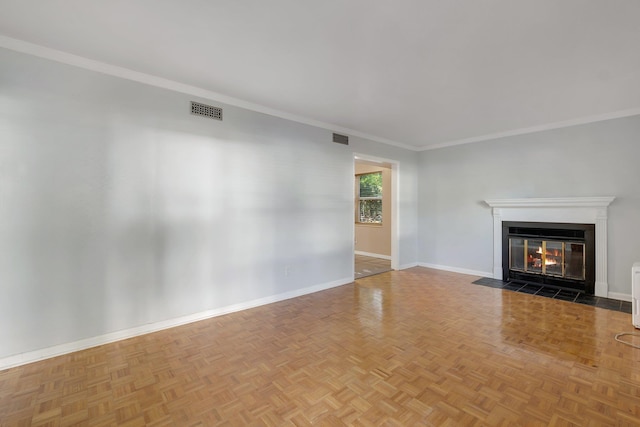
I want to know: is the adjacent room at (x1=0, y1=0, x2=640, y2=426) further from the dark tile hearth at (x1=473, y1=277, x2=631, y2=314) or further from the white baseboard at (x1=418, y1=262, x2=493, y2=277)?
the white baseboard at (x1=418, y1=262, x2=493, y2=277)

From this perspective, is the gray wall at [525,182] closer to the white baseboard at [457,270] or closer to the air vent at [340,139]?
the white baseboard at [457,270]

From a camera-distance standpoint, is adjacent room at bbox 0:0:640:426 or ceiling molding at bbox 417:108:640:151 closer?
adjacent room at bbox 0:0:640:426

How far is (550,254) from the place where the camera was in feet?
15.1

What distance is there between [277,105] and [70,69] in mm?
2079

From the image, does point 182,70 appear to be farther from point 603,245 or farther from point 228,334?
point 603,245

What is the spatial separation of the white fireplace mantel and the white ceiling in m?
1.37

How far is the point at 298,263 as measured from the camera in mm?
4238

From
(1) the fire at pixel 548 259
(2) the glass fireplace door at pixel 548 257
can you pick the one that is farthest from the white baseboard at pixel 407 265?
(1) the fire at pixel 548 259

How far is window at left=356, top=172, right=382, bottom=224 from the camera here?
7586 millimetres

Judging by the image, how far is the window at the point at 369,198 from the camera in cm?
759

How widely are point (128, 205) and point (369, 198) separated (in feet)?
19.3

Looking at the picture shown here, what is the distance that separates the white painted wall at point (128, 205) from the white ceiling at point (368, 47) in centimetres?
44

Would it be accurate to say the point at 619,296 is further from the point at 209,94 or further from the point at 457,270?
the point at 209,94

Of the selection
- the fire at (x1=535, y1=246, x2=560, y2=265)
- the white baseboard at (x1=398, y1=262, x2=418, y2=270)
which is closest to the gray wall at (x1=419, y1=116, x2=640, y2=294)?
the white baseboard at (x1=398, y1=262, x2=418, y2=270)
